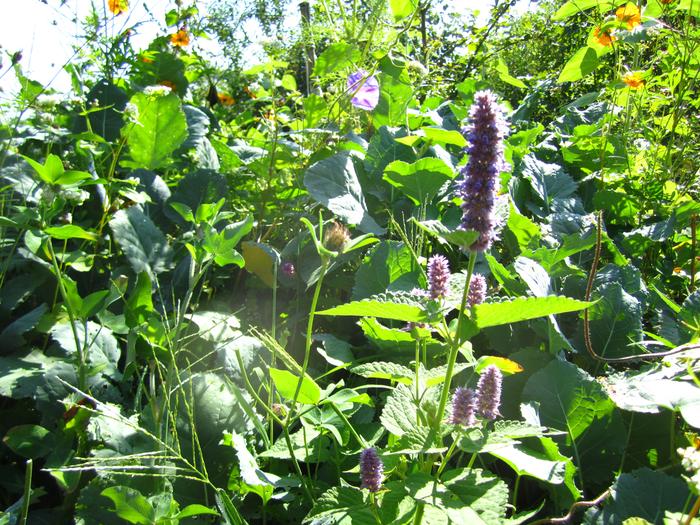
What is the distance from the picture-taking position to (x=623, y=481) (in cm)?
91

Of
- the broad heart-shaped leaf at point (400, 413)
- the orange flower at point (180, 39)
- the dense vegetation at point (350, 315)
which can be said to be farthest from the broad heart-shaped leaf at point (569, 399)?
the orange flower at point (180, 39)

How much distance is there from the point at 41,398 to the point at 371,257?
727mm

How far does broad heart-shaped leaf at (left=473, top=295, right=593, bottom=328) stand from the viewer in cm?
70

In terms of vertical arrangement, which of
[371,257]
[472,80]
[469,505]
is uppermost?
[472,80]

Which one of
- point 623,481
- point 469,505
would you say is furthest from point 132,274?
point 623,481

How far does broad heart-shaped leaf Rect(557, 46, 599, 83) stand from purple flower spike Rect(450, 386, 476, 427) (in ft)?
4.45

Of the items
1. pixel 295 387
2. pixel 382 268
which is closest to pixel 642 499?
pixel 295 387

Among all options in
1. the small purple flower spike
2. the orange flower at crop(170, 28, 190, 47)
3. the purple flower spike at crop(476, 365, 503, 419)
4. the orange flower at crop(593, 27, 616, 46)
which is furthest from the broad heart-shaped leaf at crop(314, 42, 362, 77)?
the purple flower spike at crop(476, 365, 503, 419)

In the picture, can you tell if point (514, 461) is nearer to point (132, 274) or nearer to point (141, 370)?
point (141, 370)

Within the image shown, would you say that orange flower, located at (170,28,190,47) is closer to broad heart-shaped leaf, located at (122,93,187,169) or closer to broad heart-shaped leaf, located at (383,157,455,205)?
broad heart-shaped leaf, located at (122,93,187,169)

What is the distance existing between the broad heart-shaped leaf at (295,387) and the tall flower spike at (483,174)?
0.37 meters

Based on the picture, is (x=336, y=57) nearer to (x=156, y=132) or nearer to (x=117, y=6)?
(x=156, y=132)

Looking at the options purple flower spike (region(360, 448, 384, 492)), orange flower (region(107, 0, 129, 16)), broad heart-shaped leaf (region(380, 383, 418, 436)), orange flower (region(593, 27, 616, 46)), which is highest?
orange flower (region(107, 0, 129, 16))

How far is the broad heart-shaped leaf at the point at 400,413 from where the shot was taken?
848 millimetres
